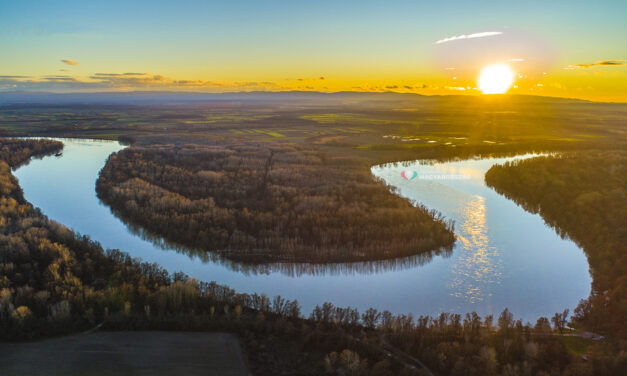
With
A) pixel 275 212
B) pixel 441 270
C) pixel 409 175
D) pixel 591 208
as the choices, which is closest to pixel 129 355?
pixel 441 270

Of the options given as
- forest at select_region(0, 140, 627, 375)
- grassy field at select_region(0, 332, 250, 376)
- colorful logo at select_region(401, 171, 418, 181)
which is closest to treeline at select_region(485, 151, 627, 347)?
forest at select_region(0, 140, 627, 375)

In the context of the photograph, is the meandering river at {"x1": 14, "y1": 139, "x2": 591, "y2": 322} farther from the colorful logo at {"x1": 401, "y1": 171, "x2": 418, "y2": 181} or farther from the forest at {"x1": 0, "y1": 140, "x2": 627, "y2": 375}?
the colorful logo at {"x1": 401, "y1": 171, "x2": 418, "y2": 181}

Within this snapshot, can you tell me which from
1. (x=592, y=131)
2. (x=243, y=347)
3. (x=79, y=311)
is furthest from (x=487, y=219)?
(x=592, y=131)

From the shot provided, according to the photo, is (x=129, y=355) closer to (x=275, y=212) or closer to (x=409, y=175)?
(x=275, y=212)

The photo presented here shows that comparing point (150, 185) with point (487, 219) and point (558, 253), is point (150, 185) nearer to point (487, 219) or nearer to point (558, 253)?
point (487, 219)

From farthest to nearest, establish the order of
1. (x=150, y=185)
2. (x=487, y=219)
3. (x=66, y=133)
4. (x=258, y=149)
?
(x=66, y=133) < (x=258, y=149) < (x=150, y=185) < (x=487, y=219)

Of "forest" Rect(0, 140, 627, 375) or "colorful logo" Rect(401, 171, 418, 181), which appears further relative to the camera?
"colorful logo" Rect(401, 171, 418, 181)
